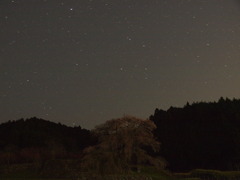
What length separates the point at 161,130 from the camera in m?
53.5

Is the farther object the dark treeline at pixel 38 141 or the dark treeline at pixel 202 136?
the dark treeline at pixel 202 136

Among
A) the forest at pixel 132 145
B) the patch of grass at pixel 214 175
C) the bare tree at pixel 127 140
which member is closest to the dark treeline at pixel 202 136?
the forest at pixel 132 145

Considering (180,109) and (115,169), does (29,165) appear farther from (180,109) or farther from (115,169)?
(180,109)

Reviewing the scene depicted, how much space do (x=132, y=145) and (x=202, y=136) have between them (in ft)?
55.1

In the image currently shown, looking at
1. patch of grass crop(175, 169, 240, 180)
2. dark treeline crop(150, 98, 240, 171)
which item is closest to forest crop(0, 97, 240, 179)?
dark treeline crop(150, 98, 240, 171)

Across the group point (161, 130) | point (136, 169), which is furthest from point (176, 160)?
point (136, 169)

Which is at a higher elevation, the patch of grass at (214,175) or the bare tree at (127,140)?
the bare tree at (127,140)

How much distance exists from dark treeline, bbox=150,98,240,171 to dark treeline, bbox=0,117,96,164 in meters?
10.8

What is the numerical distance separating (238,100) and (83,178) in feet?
111

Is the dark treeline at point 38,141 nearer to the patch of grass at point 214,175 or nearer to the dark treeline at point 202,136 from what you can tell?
the dark treeline at point 202,136

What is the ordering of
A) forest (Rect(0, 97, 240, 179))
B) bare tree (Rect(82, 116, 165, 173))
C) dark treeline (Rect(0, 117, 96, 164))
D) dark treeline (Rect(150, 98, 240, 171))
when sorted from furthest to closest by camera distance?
1. dark treeline (Rect(150, 98, 240, 171))
2. dark treeline (Rect(0, 117, 96, 164))
3. bare tree (Rect(82, 116, 165, 173))
4. forest (Rect(0, 97, 240, 179))

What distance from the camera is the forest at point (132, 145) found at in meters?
33.2

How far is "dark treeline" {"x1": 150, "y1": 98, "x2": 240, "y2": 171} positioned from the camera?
46.2m

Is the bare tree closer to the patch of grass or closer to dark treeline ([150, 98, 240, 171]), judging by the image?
the patch of grass
